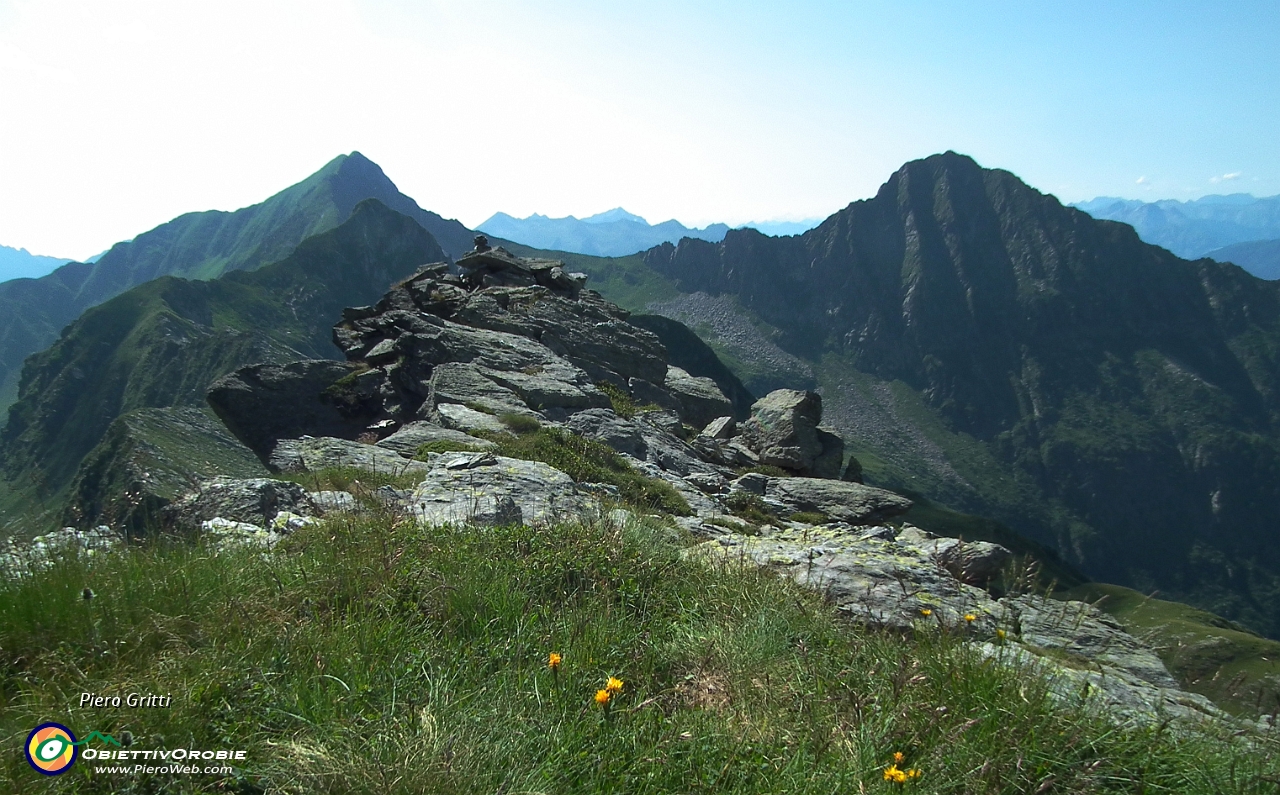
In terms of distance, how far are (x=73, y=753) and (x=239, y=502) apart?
6.45 meters

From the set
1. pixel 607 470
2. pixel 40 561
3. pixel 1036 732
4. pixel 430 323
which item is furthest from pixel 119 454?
pixel 1036 732

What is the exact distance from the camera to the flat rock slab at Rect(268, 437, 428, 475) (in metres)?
13.2

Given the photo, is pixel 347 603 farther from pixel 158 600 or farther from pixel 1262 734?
pixel 1262 734

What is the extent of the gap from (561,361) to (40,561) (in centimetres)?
2280

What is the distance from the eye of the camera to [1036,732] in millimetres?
4199

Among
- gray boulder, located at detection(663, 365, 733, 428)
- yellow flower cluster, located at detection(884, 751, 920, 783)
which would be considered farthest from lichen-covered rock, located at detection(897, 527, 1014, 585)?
gray boulder, located at detection(663, 365, 733, 428)

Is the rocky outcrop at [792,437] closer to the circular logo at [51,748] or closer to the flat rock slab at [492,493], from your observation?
the flat rock slab at [492,493]

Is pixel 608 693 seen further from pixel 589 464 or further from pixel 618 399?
pixel 618 399

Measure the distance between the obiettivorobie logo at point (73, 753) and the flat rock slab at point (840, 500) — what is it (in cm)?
1845

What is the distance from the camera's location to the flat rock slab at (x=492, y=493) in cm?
912

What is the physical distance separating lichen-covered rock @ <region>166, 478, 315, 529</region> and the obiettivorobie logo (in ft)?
18.0

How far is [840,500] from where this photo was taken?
2225 cm

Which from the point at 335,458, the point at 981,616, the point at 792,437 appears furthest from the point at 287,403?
the point at 981,616

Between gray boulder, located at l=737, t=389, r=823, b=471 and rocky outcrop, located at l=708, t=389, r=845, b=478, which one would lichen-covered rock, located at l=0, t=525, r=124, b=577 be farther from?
gray boulder, located at l=737, t=389, r=823, b=471
